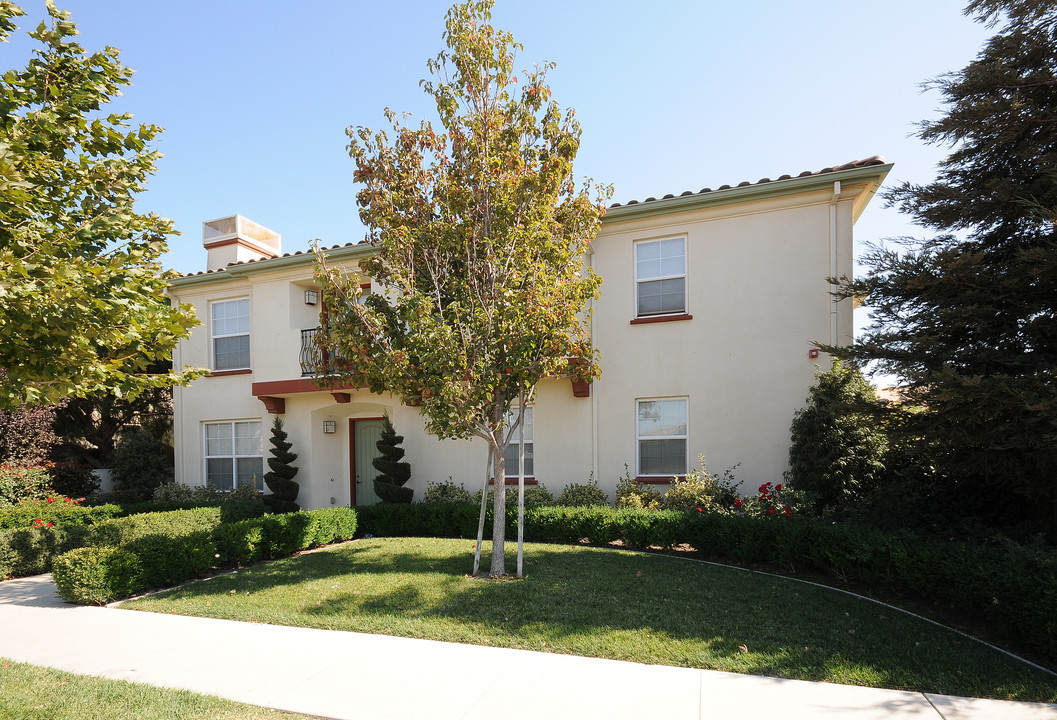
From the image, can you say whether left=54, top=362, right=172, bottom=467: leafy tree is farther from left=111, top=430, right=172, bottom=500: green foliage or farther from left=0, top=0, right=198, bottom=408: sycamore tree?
left=0, top=0, right=198, bottom=408: sycamore tree

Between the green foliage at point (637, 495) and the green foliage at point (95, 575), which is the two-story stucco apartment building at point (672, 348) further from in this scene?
the green foliage at point (95, 575)

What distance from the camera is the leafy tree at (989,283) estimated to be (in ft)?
20.8

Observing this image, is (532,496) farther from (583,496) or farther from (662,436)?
(662,436)

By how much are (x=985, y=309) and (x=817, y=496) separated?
3.88m

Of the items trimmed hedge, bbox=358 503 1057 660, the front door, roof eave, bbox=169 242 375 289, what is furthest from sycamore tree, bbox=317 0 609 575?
the front door

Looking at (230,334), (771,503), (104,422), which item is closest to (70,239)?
(771,503)

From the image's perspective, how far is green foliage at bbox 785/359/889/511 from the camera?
9.24m

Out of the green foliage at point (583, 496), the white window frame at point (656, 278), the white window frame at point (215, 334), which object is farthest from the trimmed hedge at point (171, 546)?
the white window frame at point (656, 278)

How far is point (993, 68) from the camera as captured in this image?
7.02m

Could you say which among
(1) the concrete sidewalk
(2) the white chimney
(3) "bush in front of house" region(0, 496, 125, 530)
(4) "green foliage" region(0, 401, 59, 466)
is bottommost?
(3) "bush in front of house" region(0, 496, 125, 530)

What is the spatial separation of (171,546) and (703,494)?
8.42 metres

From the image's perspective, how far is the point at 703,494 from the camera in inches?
411

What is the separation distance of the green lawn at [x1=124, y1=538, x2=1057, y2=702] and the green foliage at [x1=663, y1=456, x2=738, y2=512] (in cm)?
147

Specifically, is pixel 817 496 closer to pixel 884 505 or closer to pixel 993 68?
pixel 884 505
